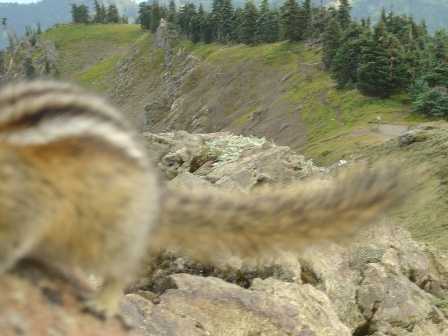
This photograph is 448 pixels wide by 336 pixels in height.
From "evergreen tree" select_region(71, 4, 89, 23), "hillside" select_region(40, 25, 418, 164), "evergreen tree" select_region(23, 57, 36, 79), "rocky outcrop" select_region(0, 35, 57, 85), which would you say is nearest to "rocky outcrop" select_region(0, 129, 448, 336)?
"hillside" select_region(40, 25, 418, 164)

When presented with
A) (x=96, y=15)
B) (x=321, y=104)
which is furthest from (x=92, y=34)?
(x=321, y=104)

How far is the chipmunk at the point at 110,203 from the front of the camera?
142 inches

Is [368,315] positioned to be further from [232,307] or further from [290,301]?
[232,307]

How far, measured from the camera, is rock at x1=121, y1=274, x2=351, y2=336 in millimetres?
8492

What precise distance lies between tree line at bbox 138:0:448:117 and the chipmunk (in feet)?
164

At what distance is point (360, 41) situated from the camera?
214 ft

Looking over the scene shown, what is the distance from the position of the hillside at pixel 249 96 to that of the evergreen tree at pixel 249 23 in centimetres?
241

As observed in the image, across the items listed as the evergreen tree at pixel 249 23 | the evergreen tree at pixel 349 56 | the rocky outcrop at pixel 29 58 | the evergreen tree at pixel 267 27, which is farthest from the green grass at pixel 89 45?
the evergreen tree at pixel 349 56

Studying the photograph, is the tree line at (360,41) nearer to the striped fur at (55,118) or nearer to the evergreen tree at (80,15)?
the striped fur at (55,118)

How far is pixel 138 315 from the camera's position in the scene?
8.07m

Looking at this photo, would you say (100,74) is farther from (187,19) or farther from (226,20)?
(226,20)

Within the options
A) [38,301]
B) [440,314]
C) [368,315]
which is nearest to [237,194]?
[38,301]

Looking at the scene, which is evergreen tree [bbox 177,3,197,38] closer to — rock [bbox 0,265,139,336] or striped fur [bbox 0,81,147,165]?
striped fur [bbox 0,81,147,165]

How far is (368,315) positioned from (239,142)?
69.0ft
